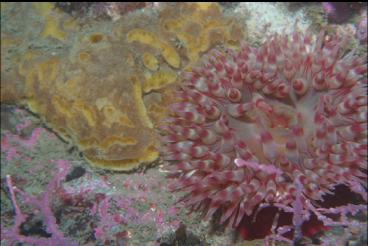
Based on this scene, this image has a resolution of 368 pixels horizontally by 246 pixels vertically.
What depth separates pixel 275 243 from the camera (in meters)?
2.84

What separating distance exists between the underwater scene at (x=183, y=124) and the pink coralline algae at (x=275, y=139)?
11mm

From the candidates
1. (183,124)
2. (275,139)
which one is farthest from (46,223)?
(275,139)

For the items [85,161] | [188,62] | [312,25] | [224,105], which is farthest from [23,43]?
[312,25]

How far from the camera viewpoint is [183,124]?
3.20 m

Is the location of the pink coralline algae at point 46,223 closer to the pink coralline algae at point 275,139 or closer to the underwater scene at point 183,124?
the underwater scene at point 183,124

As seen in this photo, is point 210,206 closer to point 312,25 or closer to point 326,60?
point 326,60

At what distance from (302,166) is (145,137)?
1.46m

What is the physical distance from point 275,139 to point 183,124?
732 millimetres

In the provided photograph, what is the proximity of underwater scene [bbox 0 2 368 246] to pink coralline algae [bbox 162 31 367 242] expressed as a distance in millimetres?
11

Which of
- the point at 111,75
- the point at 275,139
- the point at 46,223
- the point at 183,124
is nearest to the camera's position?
the point at 275,139

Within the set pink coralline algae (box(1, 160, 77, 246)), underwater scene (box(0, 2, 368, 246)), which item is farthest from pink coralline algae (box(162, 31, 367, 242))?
pink coralline algae (box(1, 160, 77, 246))

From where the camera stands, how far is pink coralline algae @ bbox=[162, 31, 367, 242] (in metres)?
2.71

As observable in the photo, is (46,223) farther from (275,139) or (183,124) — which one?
(275,139)

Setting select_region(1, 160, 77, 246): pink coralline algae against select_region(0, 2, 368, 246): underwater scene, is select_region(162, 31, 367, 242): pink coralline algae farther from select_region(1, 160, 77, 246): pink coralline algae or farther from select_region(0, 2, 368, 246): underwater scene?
select_region(1, 160, 77, 246): pink coralline algae
